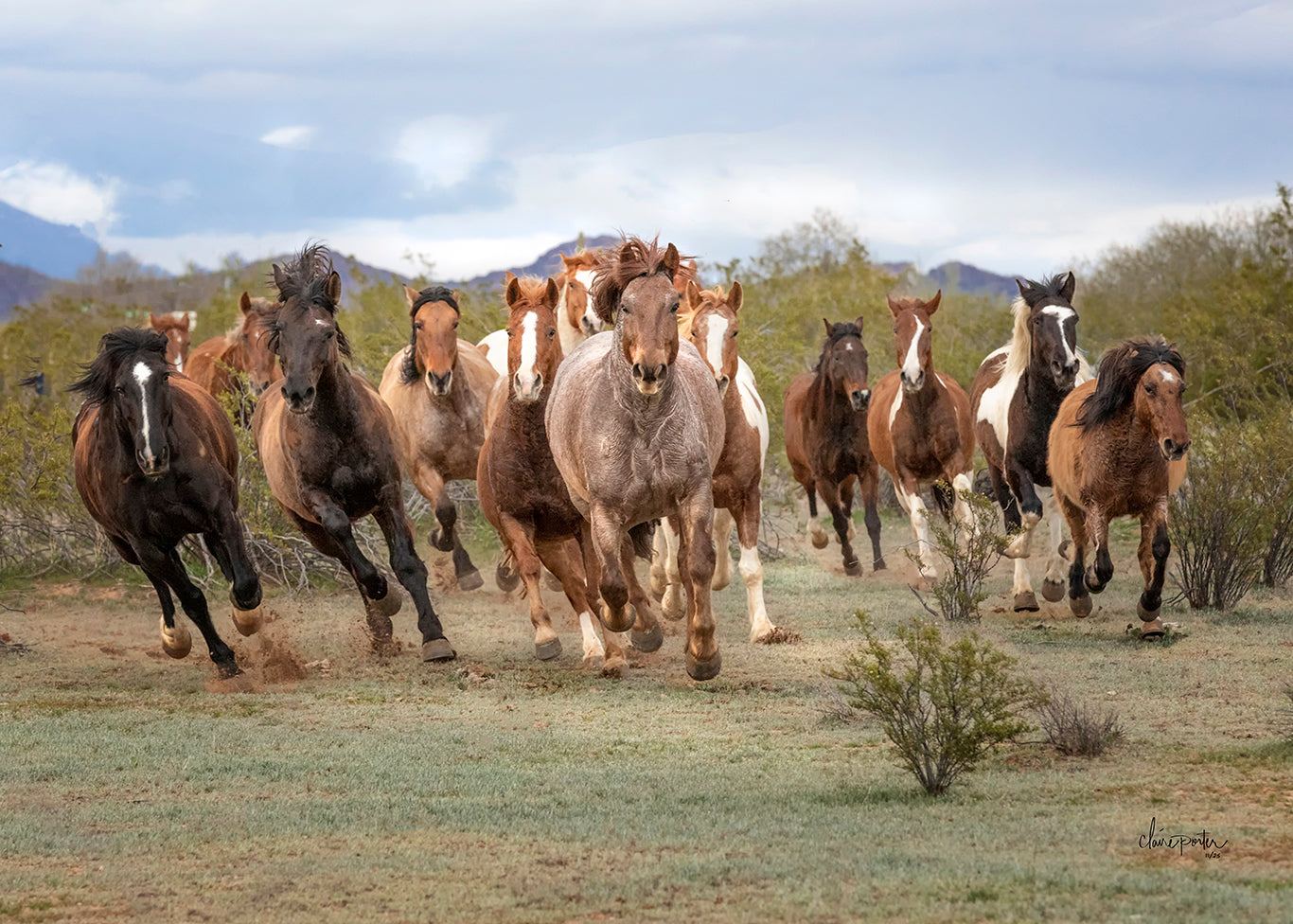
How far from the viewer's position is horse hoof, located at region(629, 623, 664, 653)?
9.59 m

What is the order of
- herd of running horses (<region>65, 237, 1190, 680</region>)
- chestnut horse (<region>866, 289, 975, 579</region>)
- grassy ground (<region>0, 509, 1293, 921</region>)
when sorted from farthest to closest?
chestnut horse (<region>866, 289, 975, 579</region>) → herd of running horses (<region>65, 237, 1190, 680</region>) → grassy ground (<region>0, 509, 1293, 921</region>)

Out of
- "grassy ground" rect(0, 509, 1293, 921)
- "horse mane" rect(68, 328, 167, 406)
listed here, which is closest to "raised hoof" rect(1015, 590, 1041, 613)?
"grassy ground" rect(0, 509, 1293, 921)

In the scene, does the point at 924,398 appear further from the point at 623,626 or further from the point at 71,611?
the point at 71,611

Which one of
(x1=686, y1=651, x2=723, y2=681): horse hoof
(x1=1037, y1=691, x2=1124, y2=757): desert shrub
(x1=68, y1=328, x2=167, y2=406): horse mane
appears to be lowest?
(x1=1037, y1=691, x2=1124, y2=757): desert shrub

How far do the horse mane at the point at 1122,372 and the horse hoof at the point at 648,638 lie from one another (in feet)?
11.1

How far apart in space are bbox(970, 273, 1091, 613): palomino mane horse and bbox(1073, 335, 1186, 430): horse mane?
4.18 feet

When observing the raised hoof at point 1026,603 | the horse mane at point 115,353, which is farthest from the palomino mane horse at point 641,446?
the raised hoof at point 1026,603

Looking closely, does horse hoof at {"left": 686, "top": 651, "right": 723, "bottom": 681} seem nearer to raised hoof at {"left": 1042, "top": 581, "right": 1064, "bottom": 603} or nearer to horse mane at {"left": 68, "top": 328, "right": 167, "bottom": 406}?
horse mane at {"left": 68, "top": 328, "right": 167, "bottom": 406}

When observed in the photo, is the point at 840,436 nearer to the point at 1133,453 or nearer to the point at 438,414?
the point at 438,414

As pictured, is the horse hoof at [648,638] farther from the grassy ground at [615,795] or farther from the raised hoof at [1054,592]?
the raised hoof at [1054,592]

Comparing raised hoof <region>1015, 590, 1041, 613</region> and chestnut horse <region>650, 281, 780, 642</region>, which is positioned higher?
chestnut horse <region>650, 281, 780, 642</region>

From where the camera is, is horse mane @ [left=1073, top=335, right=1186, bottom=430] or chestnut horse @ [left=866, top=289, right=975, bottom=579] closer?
horse mane @ [left=1073, top=335, right=1186, bottom=430]

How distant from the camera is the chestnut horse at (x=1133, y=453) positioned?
31.5 ft

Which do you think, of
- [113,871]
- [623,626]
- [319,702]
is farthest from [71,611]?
[113,871]
